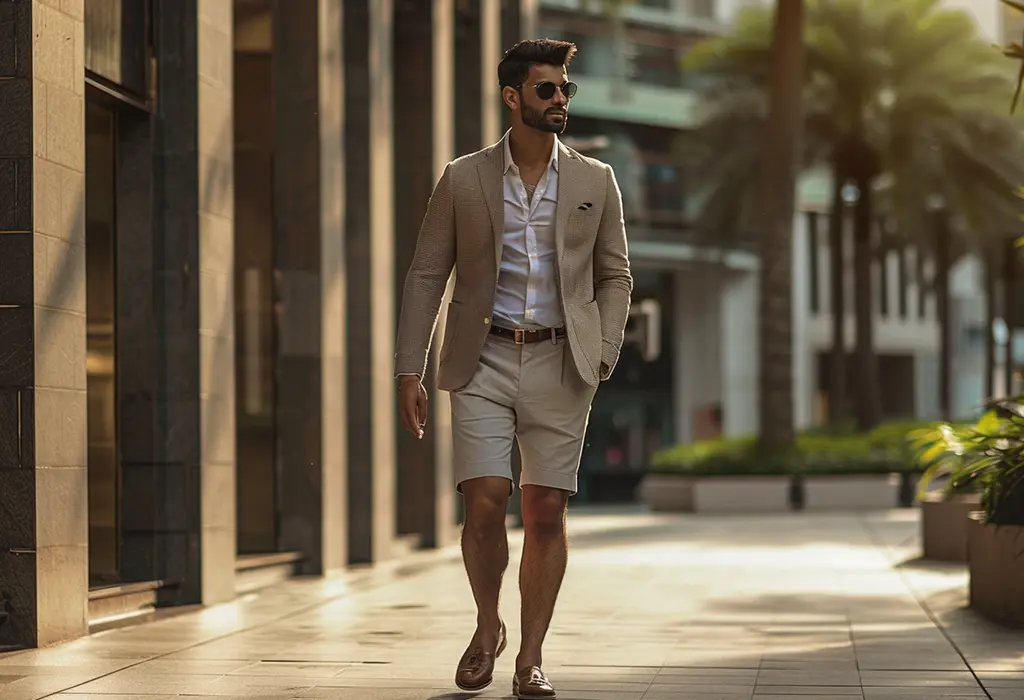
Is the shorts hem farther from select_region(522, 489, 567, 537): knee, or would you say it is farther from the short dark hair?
the short dark hair

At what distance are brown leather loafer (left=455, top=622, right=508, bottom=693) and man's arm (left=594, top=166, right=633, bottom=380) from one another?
1.08 meters

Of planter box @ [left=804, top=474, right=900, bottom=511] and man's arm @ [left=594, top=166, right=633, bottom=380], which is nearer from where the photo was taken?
man's arm @ [left=594, top=166, right=633, bottom=380]

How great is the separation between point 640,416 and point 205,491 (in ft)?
124

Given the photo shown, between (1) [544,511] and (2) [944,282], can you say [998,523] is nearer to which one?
(1) [544,511]

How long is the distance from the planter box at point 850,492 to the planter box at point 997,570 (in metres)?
20.6

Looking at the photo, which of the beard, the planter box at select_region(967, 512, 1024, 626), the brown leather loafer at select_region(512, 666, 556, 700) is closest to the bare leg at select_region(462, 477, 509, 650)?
the brown leather loafer at select_region(512, 666, 556, 700)

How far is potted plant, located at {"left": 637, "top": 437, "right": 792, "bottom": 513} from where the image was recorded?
3055cm

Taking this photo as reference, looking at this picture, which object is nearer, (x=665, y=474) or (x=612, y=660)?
(x=612, y=660)

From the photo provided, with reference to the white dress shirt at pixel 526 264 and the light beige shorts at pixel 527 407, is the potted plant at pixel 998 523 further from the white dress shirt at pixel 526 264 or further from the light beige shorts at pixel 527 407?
the white dress shirt at pixel 526 264

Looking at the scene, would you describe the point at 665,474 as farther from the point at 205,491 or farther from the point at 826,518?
the point at 205,491

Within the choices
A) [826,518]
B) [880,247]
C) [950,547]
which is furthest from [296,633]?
[880,247]

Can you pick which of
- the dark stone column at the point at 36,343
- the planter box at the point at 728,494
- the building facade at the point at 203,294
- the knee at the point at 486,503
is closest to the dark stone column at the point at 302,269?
the building facade at the point at 203,294

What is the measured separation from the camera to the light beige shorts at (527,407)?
6477 mm

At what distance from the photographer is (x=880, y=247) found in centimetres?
5316
